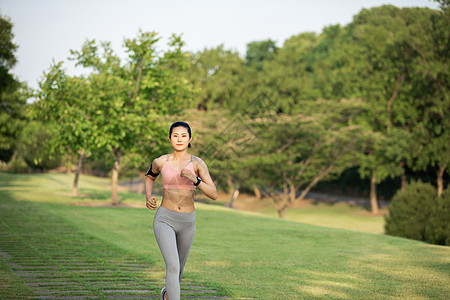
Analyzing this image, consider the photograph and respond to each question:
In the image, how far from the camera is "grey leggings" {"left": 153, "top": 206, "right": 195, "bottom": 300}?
4766 mm

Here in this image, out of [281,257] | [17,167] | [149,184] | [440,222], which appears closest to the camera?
[149,184]

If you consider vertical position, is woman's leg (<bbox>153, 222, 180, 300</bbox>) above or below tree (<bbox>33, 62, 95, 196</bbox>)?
below

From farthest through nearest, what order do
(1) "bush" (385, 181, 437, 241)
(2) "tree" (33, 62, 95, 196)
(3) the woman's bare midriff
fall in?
(2) "tree" (33, 62, 95, 196), (1) "bush" (385, 181, 437, 241), (3) the woman's bare midriff

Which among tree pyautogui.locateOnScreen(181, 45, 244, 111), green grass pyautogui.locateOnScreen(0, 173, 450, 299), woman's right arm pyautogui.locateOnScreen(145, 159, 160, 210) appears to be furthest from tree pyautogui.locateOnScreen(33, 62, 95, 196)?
tree pyautogui.locateOnScreen(181, 45, 244, 111)

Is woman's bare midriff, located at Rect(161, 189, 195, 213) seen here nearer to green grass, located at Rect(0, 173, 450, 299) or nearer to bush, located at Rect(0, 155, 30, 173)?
green grass, located at Rect(0, 173, 450, 299)

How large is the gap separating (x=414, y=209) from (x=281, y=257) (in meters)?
8.22

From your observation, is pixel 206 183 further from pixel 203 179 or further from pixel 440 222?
pixel 440 222

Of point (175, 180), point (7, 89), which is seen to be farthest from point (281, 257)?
point (7, 89)

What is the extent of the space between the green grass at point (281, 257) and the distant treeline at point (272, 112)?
469cm

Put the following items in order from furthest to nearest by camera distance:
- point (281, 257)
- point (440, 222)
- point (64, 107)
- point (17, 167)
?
point (17, 167) → point (64, 107) → point (440, 222) → point (281, 257)

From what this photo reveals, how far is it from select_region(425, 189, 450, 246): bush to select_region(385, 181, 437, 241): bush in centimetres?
185

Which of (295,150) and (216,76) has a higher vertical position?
(216,76)

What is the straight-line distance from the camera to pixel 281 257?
1022 cm

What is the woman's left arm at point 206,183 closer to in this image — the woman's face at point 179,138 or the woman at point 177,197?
the woman at point 177,197
